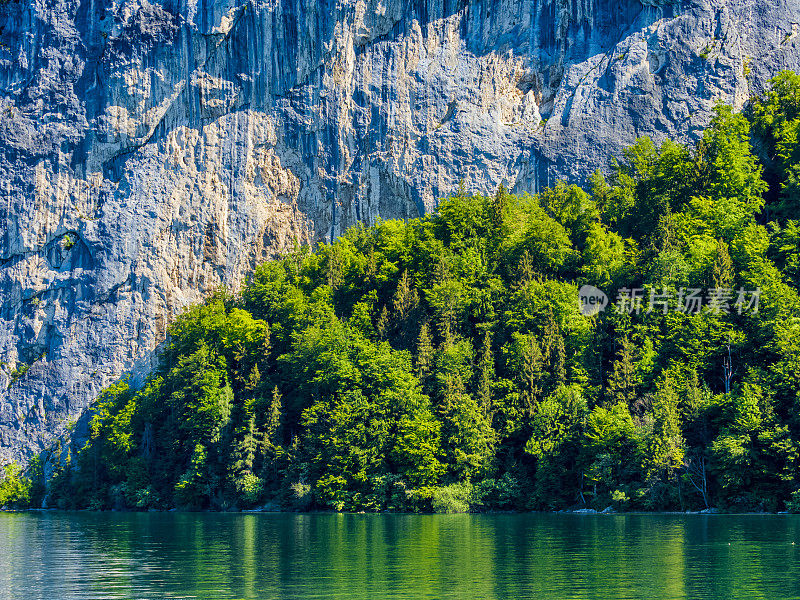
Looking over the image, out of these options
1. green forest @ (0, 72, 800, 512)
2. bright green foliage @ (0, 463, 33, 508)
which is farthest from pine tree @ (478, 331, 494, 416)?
bright green foliage @ (0, 463, 33, 508)

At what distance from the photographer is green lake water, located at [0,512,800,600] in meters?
18.7

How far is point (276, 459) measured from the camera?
5191cm

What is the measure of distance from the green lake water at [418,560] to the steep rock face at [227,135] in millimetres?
34041

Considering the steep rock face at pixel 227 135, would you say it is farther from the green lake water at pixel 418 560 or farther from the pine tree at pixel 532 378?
the green lake water at pixel 418 560

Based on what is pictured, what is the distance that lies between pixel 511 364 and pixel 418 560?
28196 millimetres

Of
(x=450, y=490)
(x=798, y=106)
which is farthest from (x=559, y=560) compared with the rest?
(x=798, y=106)

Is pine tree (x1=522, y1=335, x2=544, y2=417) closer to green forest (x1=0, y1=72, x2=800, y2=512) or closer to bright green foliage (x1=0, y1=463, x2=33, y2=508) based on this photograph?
green forest (x1=0, y1=72, x2=800, y2=512)

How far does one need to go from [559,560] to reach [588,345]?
93.1 feet

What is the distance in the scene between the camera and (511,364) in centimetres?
5109

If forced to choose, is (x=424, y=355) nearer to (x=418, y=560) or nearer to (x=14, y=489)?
(x=418, y=560)

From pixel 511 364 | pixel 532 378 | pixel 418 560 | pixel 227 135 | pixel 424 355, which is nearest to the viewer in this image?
pixel 418 560

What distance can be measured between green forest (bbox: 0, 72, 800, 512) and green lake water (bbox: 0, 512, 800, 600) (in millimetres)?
6947

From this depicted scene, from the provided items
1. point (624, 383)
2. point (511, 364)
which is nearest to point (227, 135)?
point (511, 364)

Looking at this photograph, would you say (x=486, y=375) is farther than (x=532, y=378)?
Yes
